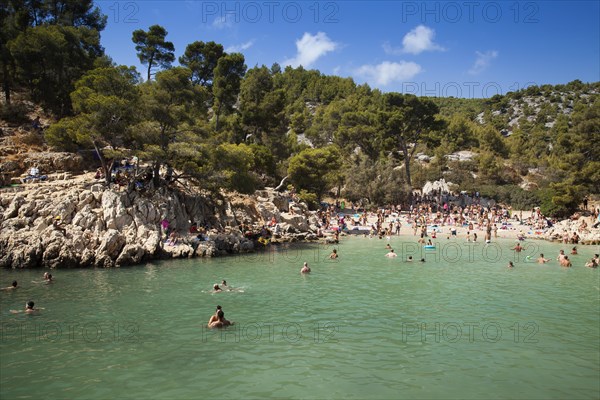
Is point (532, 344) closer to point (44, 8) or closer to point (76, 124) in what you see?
→ point (76, 124)

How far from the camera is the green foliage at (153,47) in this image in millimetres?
43344

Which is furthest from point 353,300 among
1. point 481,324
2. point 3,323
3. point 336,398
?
point 3,323

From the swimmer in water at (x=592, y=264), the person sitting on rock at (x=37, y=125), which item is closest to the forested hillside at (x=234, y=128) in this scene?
the person sitting on rock at (x=37, y=125)

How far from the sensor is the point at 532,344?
12.8 meters

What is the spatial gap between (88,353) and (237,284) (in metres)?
8.57

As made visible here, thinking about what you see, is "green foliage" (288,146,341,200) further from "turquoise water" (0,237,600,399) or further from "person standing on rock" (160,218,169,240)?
"turquoise water" (0,237,600,399)

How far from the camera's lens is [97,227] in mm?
23953

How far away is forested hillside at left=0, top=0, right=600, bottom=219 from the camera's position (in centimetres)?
2791

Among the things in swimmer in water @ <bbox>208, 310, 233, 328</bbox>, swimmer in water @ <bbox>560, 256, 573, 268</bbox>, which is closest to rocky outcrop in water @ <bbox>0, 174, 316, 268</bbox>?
swimmer in water @ <bbox>208, 310, 233, 328</bbox>

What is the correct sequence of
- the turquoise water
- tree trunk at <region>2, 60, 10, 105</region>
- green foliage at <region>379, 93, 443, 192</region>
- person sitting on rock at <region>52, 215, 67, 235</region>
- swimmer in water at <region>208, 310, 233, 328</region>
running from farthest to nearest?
green foliage at <region>379, 93, 443, 192</region>
tree trunk at <region>2, 60, 10, 105</region>
person sitting on rock at <region>52, 215, 67, 235</region>
swimmer in water at <region>208, 310, 233, 328</region>
the turquoise water

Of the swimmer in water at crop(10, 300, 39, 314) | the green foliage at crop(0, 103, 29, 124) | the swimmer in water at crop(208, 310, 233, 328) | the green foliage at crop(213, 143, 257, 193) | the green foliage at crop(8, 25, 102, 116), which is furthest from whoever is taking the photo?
the green foliage at crop(0, 103, 29, 124)

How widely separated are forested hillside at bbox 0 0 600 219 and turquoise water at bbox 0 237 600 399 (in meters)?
9.75

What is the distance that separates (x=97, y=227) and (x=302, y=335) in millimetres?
15905

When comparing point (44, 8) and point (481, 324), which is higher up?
point (44, 8)
